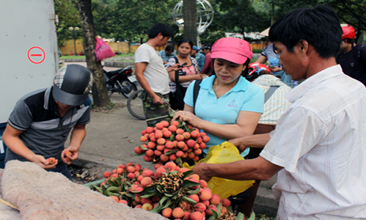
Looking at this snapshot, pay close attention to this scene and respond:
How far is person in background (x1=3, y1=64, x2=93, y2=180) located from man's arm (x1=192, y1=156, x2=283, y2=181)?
1090 millimetres

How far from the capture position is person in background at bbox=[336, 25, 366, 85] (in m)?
4.25

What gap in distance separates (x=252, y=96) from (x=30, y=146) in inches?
74.9

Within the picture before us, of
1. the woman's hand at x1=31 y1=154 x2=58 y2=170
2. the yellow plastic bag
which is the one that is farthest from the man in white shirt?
the woman's hand at x1=31 y1=154 x2=58 y2=170

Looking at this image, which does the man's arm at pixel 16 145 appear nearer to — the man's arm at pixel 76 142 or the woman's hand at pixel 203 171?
the man's arm at pixel 76 142

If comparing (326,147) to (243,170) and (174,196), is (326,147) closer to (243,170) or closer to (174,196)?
(243,170)

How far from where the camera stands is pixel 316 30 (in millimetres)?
1231

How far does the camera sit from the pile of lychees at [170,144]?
1.74m

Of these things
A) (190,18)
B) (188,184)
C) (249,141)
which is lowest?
(249,141)

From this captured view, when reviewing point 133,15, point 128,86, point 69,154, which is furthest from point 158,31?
point 133,15

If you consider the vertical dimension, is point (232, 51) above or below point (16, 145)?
above

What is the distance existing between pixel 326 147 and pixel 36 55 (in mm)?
3787

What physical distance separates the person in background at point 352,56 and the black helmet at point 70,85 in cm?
398

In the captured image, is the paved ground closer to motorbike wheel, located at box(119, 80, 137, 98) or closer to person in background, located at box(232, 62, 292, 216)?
person in background, located at box(232, 62, 292, 216)

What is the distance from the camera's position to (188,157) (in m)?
1.87
